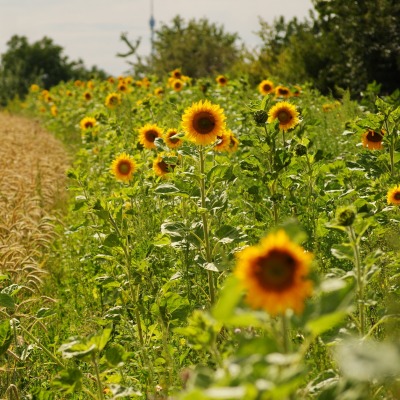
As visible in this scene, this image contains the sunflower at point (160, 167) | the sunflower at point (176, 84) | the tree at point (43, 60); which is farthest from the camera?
the tree at point (43, 60)

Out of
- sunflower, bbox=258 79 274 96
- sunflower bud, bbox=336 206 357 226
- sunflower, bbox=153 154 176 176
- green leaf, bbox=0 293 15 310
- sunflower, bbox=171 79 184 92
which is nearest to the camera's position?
sunflower bud, bbox=336 206 357 226

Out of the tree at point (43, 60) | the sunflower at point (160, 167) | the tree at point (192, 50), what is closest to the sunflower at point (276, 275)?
the sunflower at point (160, 167)

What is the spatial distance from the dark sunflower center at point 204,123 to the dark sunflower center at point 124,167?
125 cm

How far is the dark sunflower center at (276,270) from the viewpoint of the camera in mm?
1455

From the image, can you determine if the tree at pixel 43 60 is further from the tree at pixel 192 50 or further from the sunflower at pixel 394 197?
the sunflower at pixel 394 197

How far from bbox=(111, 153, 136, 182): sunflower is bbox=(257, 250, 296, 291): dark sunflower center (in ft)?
12.0

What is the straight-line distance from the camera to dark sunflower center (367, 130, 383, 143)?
4695mm

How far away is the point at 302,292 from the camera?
145cm

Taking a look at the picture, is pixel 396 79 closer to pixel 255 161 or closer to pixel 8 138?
pixel 8 138

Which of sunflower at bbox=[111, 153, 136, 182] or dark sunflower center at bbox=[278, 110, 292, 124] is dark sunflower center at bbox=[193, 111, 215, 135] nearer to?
dark sunflower center at bbox=[278, 110, 292, 124]

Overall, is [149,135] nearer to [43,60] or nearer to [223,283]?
[223,283]

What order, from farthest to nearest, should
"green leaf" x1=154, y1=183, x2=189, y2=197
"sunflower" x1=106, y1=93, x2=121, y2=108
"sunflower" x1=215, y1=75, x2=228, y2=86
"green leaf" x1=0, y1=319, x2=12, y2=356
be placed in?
"sunflower" x1=215, y1=75, x2=228, y2=86
"sunflower" x1=106, y1=93, x2=121, y2=108
"green leaf" x1=154, y1=183, x2=189, y2=197
"green leaf" x1=0, y1=319, x2=12, y2=356

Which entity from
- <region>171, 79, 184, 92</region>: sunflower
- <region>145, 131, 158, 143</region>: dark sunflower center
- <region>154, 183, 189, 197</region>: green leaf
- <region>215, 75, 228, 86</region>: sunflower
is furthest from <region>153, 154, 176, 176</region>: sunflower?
<region>215, 75, 228, 86</region>: sunflower

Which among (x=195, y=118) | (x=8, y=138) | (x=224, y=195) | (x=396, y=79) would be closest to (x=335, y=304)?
(x=224, y=195)
